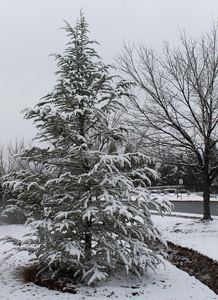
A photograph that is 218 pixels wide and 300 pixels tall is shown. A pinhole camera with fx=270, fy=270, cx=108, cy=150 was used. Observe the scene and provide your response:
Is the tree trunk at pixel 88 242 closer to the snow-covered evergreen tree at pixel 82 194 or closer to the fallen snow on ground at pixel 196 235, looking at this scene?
the snow-covered evergreen tree at pixel 82 194

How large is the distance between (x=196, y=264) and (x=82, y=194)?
3792 millimetres

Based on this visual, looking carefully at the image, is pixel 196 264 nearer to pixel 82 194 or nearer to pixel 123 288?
pixel 123 288

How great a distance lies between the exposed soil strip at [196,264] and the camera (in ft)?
18.9

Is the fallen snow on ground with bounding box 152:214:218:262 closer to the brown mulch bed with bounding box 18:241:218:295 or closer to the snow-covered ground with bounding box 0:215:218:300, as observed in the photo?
the brown mulch bed with bounding box 18:241:218:295

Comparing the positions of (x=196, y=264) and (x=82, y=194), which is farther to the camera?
(x=196, y=264)

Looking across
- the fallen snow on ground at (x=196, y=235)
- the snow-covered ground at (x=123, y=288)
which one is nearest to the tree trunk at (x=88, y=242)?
the snow-covered ground at (x=123, y=288)

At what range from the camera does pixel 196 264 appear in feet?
23.1

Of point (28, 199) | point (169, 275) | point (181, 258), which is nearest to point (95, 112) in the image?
point (28, 199)

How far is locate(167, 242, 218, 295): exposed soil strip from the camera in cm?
577

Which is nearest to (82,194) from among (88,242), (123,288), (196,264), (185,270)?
(88,242)

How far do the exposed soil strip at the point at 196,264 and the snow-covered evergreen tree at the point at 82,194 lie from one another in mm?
1217

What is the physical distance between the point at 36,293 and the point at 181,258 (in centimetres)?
463

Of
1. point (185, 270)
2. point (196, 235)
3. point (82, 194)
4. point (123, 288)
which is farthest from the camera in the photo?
point (196, 235)

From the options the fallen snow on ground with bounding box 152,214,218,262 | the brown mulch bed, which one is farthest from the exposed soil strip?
the fallen snow on ground with bounding box 152,214,218,262
